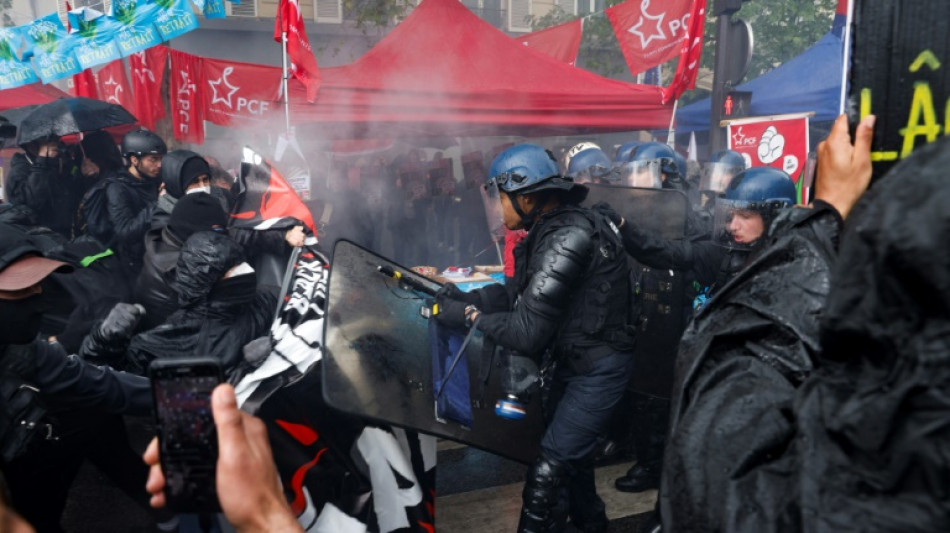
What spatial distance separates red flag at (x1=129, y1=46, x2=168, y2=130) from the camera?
8.21 meters

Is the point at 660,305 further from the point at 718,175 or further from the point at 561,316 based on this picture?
the point at 718,175

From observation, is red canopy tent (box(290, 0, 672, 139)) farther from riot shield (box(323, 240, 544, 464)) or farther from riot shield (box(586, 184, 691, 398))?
riot shield (box(323, 240, 544, 464))

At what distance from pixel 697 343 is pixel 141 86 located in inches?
349

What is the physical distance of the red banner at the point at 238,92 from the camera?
8.76 metres

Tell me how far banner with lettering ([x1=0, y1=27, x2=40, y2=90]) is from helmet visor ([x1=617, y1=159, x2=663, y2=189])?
7.52m

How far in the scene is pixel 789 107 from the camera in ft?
41.2

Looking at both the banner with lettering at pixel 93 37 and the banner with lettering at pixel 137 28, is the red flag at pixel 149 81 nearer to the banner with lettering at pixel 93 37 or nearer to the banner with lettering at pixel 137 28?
the banner with lettering at pixel 93 37

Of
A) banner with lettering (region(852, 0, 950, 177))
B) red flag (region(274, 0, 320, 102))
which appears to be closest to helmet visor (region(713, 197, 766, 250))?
banner with lettering (region(852, 0, 950, 177))

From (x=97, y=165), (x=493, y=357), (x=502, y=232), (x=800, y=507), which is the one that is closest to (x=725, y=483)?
(x=800, y=507)

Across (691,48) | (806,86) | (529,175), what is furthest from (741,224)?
(806,86)

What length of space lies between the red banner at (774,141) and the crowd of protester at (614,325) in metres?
1.13

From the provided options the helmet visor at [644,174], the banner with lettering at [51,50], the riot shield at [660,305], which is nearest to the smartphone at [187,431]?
the riot shield at [660,305]

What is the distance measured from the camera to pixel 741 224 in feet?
12.3

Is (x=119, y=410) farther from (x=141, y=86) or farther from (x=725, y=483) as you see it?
(x=141, y=86)
